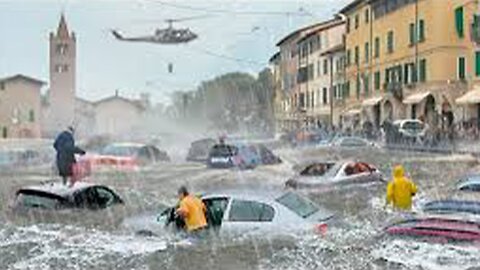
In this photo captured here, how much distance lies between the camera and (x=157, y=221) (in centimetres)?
1534

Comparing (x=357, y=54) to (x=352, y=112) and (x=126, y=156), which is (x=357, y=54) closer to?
(x=352, y=112)

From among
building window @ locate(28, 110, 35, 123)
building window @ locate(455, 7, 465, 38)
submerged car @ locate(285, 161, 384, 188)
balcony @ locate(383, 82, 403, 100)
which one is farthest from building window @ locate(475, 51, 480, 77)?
building window @ locate(28, 110, 35, 123)

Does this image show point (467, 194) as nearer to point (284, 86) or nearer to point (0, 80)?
point (0, 80)

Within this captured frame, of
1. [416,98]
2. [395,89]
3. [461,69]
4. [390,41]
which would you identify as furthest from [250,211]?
[390,41]

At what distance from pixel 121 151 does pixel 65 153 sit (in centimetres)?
1784

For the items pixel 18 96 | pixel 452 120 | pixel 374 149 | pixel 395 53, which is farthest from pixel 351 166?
pixel 18 96

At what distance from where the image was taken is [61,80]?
11569cm

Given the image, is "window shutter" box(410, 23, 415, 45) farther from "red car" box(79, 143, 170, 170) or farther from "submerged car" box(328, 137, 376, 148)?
"red car" box(79, 143, 170, 170)

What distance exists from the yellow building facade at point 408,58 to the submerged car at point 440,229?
45.4m

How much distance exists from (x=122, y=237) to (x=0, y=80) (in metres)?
90.3

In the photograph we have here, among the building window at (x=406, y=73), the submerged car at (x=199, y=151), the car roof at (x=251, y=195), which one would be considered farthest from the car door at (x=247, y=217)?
the building window at (x=406, y=73)

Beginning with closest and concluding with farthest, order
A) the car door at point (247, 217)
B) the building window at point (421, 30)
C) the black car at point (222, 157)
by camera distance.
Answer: the car door at point (247, 217) < the black car at point (222, 157) < the building window at point (421, 30)

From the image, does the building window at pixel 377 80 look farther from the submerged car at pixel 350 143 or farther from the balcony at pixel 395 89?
the submerged car at pixel 350 143

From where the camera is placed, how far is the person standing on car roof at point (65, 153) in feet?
74.7
